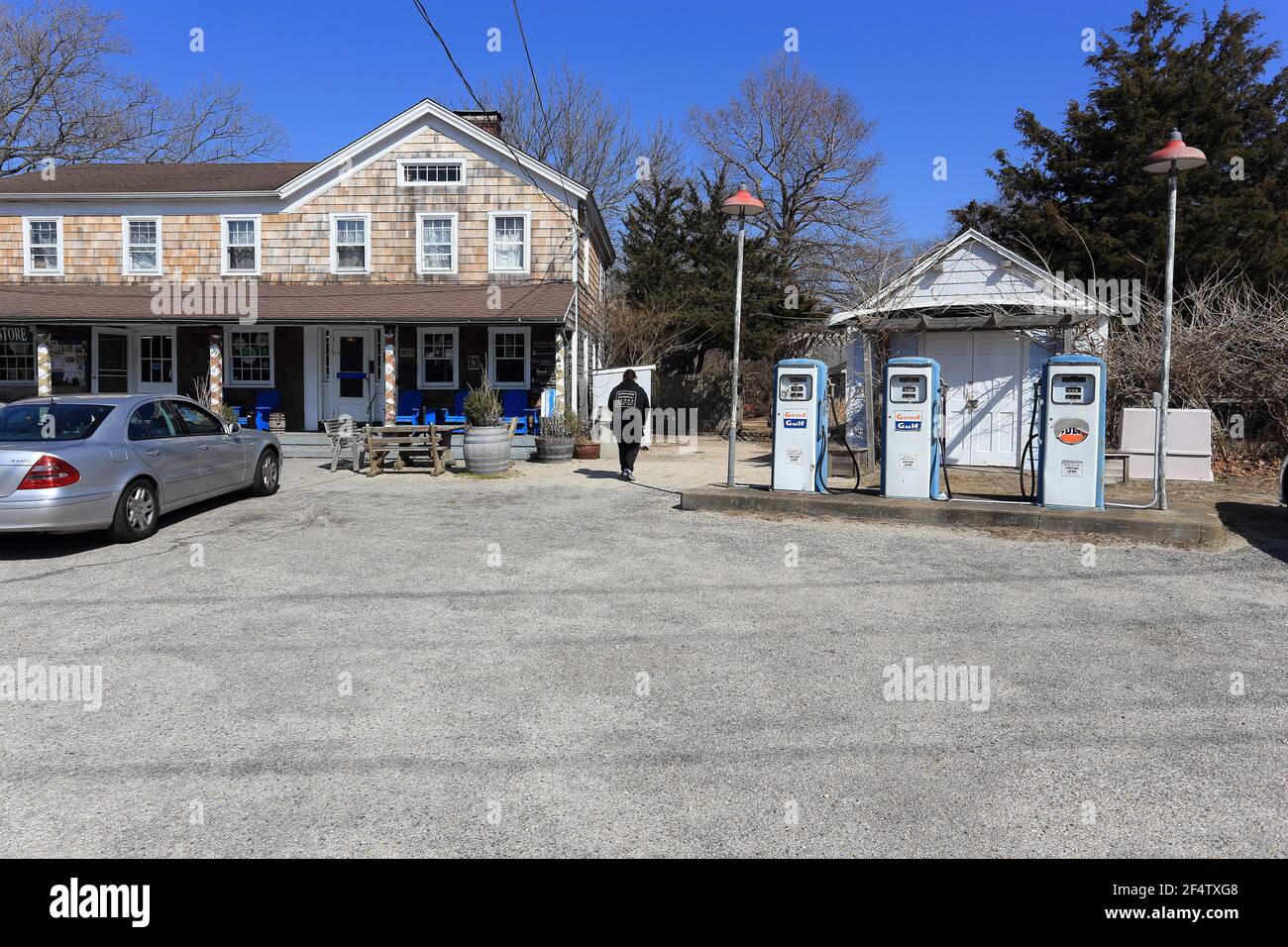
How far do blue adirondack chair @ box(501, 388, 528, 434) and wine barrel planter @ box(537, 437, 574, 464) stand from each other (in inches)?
126

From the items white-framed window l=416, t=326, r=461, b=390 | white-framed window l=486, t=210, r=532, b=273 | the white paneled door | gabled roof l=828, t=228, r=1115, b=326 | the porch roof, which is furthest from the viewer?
white-framed window l=416, t=326, r=461, b=390

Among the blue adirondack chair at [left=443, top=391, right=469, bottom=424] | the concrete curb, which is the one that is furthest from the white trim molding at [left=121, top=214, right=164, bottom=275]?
the concrete curb

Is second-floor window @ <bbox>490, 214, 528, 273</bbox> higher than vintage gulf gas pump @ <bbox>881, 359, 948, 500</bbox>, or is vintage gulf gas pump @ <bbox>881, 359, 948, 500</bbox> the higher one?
second-floor window @ <bbox>490, 214, 528, 273</bbox>

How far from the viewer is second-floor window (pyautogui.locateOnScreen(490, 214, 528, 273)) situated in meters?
19.1

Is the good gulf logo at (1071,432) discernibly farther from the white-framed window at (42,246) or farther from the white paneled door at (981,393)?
the white-framed window at (42,246)

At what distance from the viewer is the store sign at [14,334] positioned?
65.8 feet

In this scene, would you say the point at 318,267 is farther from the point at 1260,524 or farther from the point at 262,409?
the point at 1260,524

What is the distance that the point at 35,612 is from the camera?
5750 mm

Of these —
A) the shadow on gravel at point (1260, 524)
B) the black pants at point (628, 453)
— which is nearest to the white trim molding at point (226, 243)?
the black pants at point (628, 453)

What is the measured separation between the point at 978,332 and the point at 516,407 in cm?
974

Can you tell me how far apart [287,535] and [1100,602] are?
736 cm

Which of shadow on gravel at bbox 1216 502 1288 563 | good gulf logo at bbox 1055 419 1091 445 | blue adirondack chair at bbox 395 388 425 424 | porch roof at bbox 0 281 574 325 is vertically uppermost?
porch roof at bbox 0 281 574 325

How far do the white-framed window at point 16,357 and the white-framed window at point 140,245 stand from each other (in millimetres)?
3101

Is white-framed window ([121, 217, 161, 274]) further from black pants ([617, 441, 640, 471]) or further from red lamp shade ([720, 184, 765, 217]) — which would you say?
red lamp shade ([720, 184, 765, 217])
